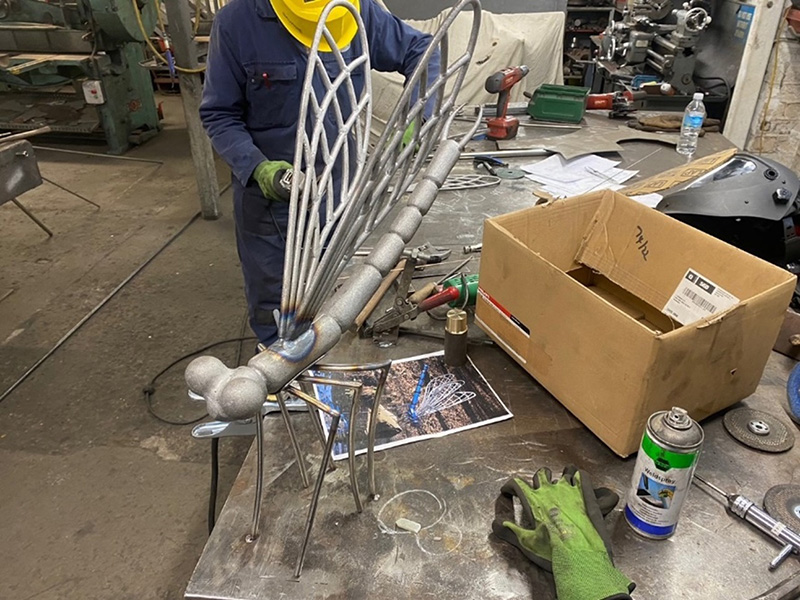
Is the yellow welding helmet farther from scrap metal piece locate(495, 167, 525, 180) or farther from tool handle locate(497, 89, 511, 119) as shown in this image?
tool handle locate(497, 89, 511, 119)

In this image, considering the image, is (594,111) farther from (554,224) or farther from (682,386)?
(682,386)

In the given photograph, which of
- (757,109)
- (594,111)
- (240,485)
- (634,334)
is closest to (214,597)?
(240,485)

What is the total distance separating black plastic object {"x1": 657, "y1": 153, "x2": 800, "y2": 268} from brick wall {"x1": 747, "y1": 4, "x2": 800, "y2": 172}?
144 cm

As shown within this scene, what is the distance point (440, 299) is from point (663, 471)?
0.58m

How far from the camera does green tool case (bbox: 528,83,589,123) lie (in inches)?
99.0

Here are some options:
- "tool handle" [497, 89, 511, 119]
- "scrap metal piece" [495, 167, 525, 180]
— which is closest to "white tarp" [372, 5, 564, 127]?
"tool handle" [497, 89, 511, 119]

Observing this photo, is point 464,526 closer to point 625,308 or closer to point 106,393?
point 625,308

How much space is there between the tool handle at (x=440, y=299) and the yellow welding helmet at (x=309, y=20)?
596 mm

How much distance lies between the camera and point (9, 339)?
2.46 meters

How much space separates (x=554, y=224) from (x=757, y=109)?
2.08 m

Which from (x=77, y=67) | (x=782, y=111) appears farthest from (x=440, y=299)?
(x=77, y=67)

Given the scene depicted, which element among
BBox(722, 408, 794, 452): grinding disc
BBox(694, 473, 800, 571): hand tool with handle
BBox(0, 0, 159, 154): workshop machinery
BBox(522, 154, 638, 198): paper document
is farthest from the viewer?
BBox(0, 0, 159, 154): workshop machinery

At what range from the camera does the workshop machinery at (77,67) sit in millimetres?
3738

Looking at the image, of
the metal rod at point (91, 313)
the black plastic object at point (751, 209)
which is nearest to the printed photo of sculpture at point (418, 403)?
the black plastic object at point (751, 209)
